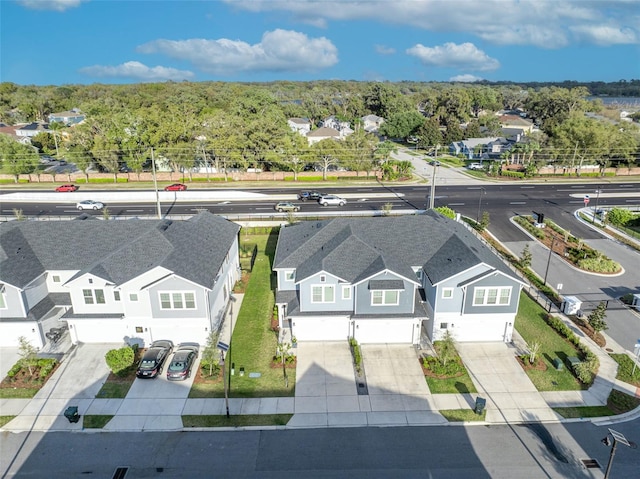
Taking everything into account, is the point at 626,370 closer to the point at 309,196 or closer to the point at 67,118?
the point at 309,196

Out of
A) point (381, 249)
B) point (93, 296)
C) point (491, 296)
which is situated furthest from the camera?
point (381, 249)

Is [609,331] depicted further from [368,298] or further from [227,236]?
[227,236]

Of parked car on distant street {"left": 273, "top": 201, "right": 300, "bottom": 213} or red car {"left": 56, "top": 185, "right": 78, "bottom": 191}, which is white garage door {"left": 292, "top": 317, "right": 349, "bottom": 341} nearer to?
parked car on distant street {"left": 273, "top": 201, "right": 300, "bottom": 213}

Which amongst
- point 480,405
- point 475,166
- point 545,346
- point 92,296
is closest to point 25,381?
point 92,296

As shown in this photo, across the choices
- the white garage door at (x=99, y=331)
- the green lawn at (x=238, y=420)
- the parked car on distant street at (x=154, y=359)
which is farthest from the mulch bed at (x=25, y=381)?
the green lawn at (x=238, y=420)

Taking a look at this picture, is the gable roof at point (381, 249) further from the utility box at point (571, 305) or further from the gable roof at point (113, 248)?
the utility box at point (571, 305)

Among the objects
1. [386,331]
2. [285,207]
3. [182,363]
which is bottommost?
[182,363]
